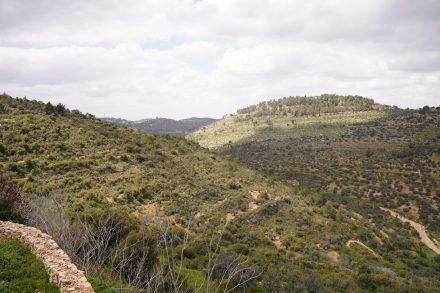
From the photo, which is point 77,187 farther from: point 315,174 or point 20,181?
point 315,174

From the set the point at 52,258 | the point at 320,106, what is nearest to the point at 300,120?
the point at 320,106

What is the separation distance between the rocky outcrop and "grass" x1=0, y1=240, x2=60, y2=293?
181mm

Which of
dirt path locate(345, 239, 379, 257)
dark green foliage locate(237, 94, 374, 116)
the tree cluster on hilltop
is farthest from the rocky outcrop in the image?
the tree cluster on hilltop

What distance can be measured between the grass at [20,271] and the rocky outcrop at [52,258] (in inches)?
7.1

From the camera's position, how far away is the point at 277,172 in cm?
7388

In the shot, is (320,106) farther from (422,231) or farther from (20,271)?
(20,271)

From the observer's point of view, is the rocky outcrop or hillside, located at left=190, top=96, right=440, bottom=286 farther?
hillside, located at left=190, top=96, right=440, bottom=286

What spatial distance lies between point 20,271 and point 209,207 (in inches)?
1023

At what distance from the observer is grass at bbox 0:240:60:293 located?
30.5ft

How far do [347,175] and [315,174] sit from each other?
6171mm

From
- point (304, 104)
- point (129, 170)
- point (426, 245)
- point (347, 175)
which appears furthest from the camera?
point (304, 104)

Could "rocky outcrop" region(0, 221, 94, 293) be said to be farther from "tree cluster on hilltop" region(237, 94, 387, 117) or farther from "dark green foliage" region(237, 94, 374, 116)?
"tree cluster on hilltop" region(237, 94, 387, 117)

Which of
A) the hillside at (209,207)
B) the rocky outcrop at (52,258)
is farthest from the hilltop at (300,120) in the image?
the rocky outcrop at (52,258)

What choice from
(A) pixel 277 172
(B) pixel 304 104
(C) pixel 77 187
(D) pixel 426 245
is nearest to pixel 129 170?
(C) pixel 77 187
